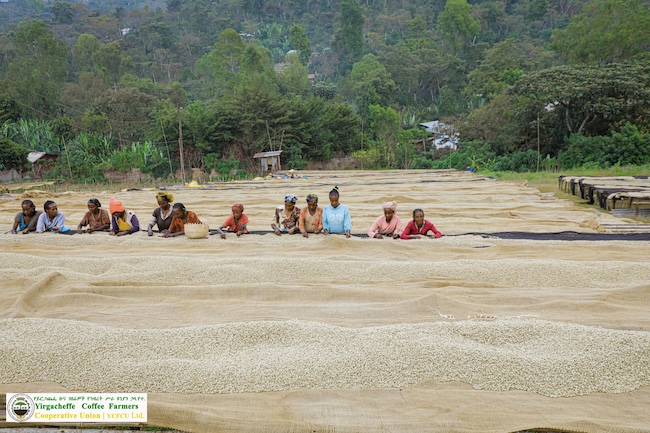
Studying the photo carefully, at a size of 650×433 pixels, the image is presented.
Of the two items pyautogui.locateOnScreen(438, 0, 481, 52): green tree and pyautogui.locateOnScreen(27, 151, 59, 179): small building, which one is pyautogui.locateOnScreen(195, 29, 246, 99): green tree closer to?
pyautogui.locateOnScreen(27, 151, 59, 179): small building

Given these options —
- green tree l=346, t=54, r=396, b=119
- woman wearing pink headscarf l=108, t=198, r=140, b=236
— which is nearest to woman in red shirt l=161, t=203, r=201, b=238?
woman wearing pink headscarf l=108, t=198, r=140, b=236

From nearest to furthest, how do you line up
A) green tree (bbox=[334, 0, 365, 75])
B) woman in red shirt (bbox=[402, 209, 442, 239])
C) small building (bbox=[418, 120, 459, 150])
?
woman in red shirt (bbox=[402, 209, 442, 239]), small building (bbox=[418, 120, 459, 150]), green tree (bbox=[334, 0, 365, 75])

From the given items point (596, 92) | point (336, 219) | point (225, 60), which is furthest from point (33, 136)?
point (596, 92)

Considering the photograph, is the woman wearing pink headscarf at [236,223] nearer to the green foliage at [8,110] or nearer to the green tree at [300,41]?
the green foliage at [8,110]

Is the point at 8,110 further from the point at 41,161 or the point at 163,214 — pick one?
the point at 163,214

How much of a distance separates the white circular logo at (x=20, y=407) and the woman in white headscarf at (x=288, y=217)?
3650 mm

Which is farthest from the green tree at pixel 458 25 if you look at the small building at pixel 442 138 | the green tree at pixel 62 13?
the green tree at pixel 62 13

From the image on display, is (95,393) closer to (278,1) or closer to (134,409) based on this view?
(134,409)

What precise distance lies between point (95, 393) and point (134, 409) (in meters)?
0.25

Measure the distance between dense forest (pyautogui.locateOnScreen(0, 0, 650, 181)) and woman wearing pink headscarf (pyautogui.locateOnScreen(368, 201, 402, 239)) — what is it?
40.5ft

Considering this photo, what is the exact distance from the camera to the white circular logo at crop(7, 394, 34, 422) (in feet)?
6.73

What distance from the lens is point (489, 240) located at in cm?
511

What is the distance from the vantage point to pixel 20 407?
2.09 m

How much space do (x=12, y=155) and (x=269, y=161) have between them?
1065 cm
